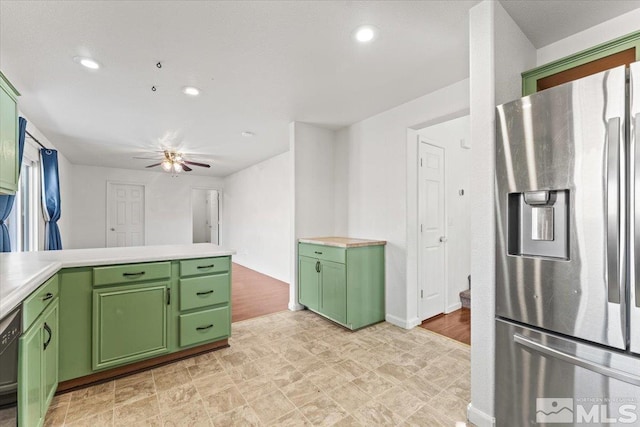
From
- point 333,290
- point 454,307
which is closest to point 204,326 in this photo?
point 333,290

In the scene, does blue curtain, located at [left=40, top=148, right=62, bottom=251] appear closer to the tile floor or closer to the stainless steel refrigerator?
the tile floor

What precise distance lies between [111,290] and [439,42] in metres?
2.90

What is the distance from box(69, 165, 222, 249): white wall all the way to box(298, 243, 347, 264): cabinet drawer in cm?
518

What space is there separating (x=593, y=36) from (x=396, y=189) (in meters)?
1.83

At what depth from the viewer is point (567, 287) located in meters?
1.26

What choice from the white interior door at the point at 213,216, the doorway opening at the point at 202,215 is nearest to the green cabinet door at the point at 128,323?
the white interior door at the point at 213,216

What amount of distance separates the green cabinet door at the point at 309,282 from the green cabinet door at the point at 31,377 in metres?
2.31

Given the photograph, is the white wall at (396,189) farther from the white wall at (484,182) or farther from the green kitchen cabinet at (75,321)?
the green kitchen cabinet at (75,321)

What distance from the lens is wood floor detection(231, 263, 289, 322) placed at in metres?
3.56

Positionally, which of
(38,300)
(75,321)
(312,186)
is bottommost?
(75,321)

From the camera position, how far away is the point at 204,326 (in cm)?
237

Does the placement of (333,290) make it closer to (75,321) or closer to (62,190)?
(75,321)

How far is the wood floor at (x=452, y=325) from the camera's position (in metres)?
2.81

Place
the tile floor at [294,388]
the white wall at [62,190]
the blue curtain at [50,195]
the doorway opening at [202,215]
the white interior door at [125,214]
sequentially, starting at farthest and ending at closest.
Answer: the doorway opening at [202,215]
the white interior door at [125,214]
the blue curtain at [50,195]
the white wall at [62,190]
the tile floor at [294,388]
